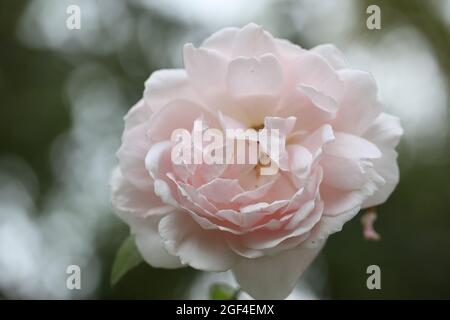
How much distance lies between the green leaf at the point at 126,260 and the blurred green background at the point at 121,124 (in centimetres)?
120

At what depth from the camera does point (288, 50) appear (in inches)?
23.7

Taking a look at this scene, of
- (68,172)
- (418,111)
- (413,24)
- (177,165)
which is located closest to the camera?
(177,165)

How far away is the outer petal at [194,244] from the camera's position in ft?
1.80

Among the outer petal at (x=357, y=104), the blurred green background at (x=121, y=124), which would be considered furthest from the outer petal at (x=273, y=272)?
the blurred green background at (x=121, y=124)

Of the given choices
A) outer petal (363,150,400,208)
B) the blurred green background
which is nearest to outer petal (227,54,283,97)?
outer petal (363,150,400,208)

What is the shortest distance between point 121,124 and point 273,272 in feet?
6.05

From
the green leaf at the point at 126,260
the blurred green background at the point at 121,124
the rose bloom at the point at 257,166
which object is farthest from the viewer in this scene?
the blurred green background at the point at 121,124

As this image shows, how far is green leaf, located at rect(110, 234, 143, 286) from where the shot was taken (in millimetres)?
678

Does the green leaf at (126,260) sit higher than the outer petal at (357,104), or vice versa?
the outer petal at (357,104)

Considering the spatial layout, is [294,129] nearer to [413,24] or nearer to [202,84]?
[202,84]

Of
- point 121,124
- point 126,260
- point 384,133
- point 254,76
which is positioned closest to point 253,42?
point 254,76

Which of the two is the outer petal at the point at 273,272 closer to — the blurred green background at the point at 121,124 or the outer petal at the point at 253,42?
the outer petal at the point at 253,42
